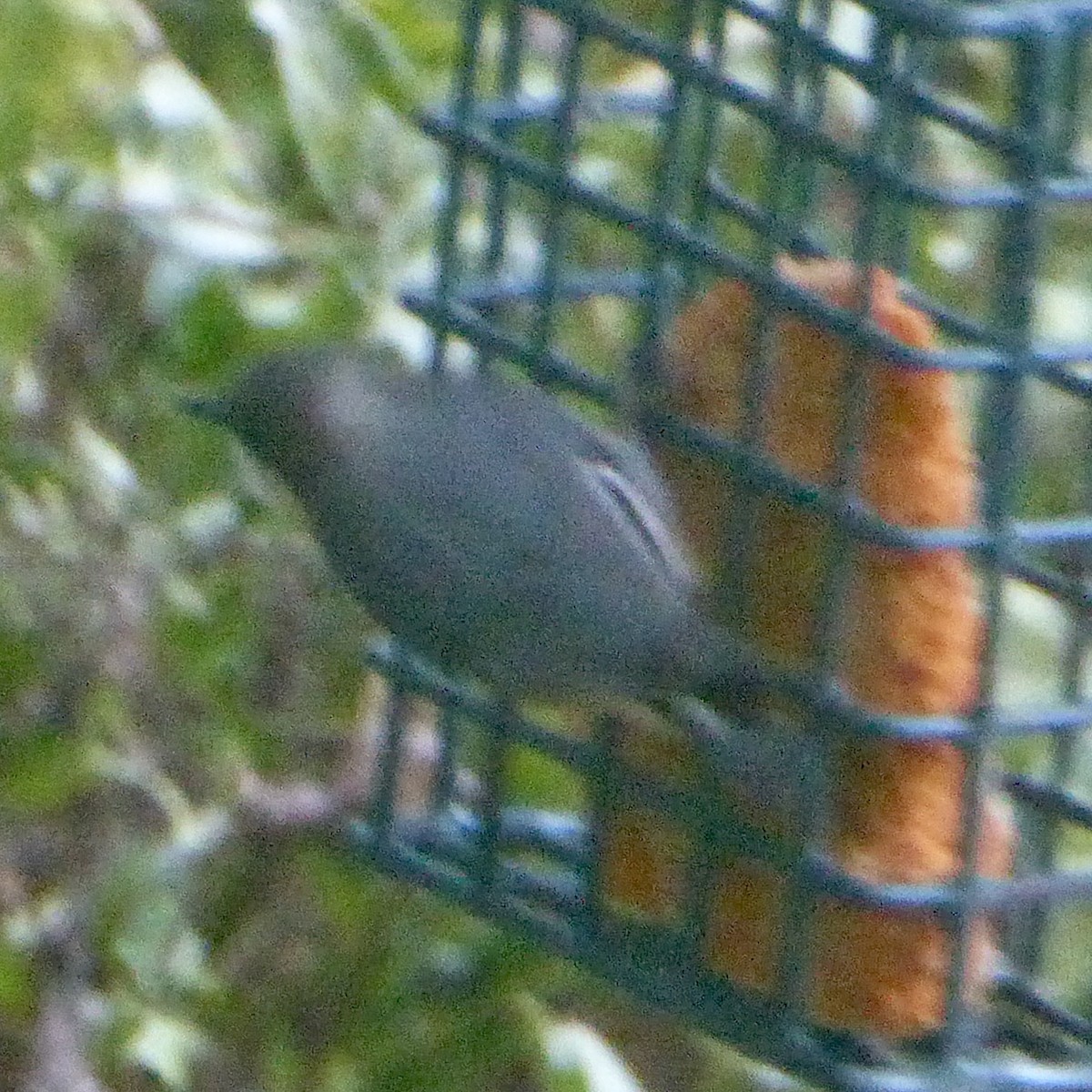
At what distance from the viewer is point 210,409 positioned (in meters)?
1.40

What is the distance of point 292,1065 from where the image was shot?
1600mm

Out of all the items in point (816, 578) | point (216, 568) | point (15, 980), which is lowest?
point (15, 980)

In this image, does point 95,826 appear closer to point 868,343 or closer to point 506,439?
point 506,439

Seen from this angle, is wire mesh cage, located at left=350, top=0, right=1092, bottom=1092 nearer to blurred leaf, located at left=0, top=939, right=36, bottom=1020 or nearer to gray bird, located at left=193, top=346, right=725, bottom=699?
gray bird, located at left=193, top=346, right=725, bottom=699

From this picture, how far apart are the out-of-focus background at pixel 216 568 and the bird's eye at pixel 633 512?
21 cm

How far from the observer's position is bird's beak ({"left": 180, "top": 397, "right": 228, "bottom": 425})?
54.9 inches

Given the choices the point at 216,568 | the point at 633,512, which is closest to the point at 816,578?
the point at 633,512

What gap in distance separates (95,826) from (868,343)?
29.7 inches

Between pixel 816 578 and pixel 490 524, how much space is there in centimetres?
16

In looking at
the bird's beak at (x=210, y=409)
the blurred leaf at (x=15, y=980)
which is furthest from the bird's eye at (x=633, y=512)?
the blurred leaf at (x=15, y=980)

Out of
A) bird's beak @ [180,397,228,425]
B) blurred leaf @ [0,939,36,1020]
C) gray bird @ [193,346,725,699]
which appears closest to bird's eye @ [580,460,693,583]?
gray bird @ [193,346,725,699]

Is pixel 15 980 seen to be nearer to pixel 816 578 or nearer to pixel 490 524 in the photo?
pixel 490 524

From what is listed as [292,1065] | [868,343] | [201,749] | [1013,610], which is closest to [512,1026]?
[292,1065]

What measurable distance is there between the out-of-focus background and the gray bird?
5.1 inches
